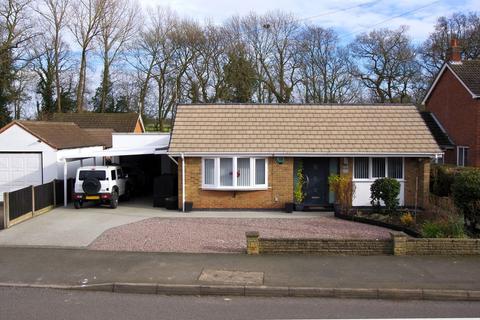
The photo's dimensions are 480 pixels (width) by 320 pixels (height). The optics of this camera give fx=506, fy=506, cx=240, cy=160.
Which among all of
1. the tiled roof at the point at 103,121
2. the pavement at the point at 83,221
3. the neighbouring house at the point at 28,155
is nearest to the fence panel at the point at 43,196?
the pavement at the point at 83,221

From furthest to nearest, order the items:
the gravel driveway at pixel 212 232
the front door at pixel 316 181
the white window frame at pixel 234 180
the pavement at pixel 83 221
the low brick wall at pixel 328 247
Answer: the front door at pixel 316 181 < the white window frame at pixel 234 180 < the pavement at pixel 83 221 < the gravel driveway at pixel 212 232 < the low brick wall at pixel 328 247

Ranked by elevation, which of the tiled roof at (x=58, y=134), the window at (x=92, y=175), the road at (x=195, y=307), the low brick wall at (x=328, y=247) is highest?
the tiled roof at (x=58, y=134)

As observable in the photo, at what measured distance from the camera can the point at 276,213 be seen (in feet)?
61.2

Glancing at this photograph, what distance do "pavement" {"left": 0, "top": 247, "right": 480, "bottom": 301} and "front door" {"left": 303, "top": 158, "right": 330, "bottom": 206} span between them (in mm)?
8617

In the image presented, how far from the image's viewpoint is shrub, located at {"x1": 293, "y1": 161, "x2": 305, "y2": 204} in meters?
19.2

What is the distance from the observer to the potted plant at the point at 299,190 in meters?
19.2

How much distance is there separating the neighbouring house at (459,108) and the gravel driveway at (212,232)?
1317 centimetres

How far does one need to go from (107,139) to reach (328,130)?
17773 millimetres

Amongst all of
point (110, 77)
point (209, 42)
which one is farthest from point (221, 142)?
point (110, 77)

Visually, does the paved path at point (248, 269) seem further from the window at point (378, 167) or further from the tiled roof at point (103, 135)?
the tiled roof at point (103, 135)

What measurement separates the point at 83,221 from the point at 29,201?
227cm

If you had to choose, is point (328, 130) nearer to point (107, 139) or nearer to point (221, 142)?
point (221, 142)

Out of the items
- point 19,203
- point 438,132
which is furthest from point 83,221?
point 438,132

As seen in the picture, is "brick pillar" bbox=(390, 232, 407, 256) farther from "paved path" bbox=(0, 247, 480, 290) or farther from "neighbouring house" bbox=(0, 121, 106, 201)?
"neighbouring house" bbox=(0, 121, 106, 201)
